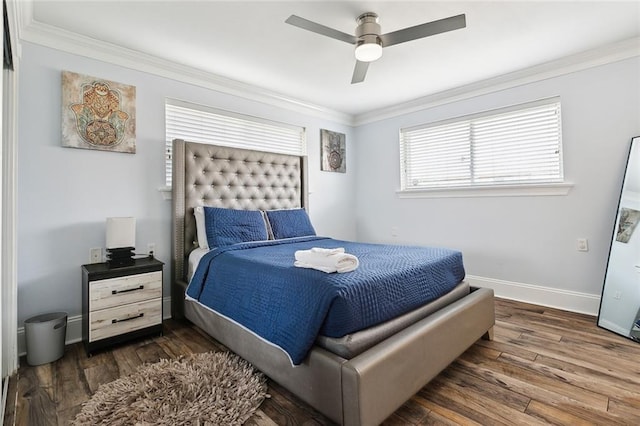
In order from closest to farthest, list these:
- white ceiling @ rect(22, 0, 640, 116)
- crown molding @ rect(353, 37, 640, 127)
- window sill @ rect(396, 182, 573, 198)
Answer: white ceiling @ rect(22, 0, 640, 116) < crown molding @ rect(353, 37, 640, 127) < window sill @ rect(396, 182, 573, 198)

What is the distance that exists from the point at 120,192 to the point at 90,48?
3.69 feet

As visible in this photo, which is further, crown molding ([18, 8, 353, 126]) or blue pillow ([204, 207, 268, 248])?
blue pillow ([204, 207, 268, 248])

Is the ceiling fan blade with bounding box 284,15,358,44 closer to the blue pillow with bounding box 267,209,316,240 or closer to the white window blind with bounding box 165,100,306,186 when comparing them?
the white window blind with bounding box 165,100,306,186

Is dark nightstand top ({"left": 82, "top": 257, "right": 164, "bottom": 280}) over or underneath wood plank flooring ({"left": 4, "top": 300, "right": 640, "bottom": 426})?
over

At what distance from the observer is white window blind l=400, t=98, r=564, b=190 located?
3.05 metres

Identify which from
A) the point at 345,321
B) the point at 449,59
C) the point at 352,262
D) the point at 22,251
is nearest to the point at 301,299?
the point at 345,321

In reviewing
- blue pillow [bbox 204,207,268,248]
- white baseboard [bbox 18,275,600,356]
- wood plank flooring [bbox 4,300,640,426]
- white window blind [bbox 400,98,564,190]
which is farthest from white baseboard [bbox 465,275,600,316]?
blue pillow [bbox 204,207,268,248]

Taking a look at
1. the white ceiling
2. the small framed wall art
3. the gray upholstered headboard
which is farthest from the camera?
the small framed wall art

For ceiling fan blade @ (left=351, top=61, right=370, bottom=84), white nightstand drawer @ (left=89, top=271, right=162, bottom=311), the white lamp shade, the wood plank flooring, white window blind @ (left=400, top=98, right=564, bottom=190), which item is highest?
ceiling fan blade @ (left=351, top=61, right=370, bottom=84)

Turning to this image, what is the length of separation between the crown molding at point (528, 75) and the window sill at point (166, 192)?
9.36 ft

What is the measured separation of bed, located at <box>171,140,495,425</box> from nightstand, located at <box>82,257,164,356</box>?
0.29 metres

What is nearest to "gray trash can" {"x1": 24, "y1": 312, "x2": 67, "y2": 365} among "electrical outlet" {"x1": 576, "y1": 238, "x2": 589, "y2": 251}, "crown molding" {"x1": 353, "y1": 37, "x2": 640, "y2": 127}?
"crown molding" {"x1": 353, "y1": 37, "x2": 640, "y2": 127}

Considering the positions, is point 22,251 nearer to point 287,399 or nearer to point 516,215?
point 287,399

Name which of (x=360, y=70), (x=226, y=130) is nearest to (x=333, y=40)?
(x=360, y=70)
